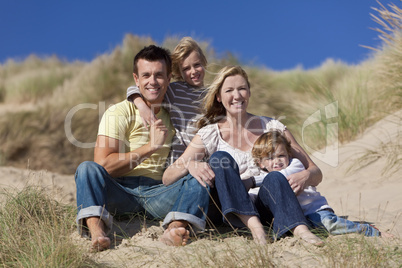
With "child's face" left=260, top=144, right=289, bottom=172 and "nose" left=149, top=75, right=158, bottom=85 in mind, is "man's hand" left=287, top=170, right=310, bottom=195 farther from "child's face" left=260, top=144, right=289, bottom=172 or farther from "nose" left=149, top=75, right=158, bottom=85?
"nose" left=149, top=75, right=158, bottom=85

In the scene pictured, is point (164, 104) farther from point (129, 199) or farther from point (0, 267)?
point (0, 267)

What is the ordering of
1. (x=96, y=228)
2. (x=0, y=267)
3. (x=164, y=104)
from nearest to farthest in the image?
(x=0, y=267) < (x=96, y=228) < (x=164, y=104)

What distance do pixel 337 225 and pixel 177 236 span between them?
3.50ft

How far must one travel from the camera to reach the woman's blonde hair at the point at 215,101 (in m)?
3.50

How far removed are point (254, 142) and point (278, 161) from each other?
0.28m

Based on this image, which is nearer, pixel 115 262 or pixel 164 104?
pixel 115 262

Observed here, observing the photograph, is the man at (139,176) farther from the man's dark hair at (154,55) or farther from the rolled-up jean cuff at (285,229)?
the rolled-up jean cuff at (285,229)

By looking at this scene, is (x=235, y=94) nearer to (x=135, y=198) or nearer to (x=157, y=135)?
(x=157, y=135)

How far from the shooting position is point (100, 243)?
10.0ft

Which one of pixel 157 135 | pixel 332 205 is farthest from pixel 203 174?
pixel 332 205

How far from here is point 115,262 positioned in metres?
2.94

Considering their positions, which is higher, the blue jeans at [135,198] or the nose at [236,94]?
the nose at [236,94]

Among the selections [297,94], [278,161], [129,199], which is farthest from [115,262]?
[297,94]

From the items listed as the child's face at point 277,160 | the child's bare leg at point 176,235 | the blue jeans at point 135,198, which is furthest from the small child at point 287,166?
the child's bare leg at point 176,235
